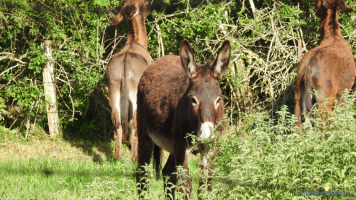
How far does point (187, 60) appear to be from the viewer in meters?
4.68

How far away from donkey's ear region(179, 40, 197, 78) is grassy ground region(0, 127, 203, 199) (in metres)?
1.09

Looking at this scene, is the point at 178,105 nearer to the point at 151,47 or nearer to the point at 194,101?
the point at 194,101

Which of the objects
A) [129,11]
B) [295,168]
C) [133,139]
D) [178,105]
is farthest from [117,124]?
[295,168]

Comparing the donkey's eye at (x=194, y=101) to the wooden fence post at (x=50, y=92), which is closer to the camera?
the donkey's eye at (x=194, y=101)

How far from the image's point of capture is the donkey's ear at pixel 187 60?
4.64 m

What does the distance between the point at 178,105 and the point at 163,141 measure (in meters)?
0.54

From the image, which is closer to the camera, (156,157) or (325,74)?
(156,157)

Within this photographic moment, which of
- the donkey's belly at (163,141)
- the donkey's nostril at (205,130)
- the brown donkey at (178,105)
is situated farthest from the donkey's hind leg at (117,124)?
the donkey's nostril at (205,130)

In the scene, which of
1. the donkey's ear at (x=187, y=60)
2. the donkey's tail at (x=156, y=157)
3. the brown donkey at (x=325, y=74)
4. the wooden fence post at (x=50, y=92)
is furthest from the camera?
the wooden fence post at (x=50, y=92)

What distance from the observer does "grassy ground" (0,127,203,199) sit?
3.80m

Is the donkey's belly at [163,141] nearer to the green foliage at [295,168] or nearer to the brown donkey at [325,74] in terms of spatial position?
the green foliage at [295,168]

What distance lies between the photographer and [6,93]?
9031 mm

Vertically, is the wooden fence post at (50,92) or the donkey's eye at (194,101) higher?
the wooden fence post at (50,92)

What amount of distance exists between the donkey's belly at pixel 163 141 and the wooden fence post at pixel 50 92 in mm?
4431
